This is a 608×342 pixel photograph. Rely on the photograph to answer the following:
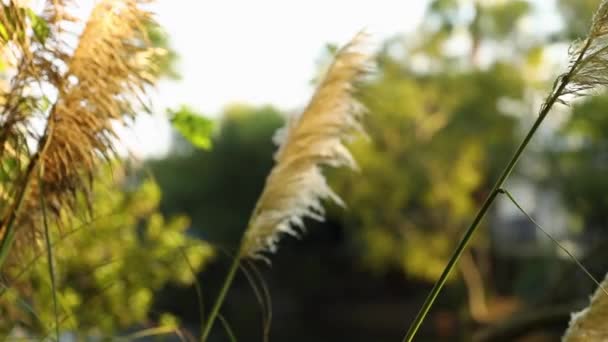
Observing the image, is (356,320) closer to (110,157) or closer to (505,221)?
(505,221)

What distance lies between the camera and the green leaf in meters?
1.61

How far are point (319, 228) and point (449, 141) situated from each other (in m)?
5.05

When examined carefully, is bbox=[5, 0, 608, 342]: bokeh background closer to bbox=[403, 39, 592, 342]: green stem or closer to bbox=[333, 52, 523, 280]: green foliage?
bbox=[333, 52, 523, 280]: green foliage

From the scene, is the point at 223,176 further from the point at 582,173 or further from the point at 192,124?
the point at 192,124

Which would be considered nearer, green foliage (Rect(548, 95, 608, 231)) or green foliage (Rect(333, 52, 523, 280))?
green foliage (Rect(548, 95, 608, 231))

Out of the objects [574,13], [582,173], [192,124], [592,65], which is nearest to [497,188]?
[592,65]

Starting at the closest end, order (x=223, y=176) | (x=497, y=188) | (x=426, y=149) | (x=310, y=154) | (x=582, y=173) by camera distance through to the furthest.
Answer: (x=497, y=188)
(x=310, y=154)
(x=582, y=173)
(x=426, y=149)
(x=223, y=176)

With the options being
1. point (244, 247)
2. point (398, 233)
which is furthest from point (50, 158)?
point (398, 233)

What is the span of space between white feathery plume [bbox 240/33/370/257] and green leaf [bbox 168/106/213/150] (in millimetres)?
162

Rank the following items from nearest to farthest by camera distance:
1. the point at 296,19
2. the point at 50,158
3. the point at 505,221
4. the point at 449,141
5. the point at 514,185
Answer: the point at 50,158, the point at 296,19, the point at 449,141, the point at 514,185, the point at 505,221

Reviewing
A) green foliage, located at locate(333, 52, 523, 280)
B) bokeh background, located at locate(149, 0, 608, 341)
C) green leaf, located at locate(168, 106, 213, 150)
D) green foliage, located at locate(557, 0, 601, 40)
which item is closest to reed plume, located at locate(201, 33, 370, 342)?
green leaf, located at locate(168, 106, 213, 150)

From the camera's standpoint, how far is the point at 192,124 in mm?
1625

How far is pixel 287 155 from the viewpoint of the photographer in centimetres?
151

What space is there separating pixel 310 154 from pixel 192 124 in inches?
9.4
